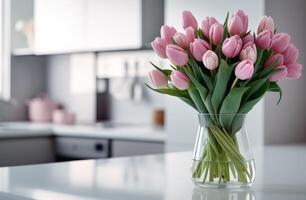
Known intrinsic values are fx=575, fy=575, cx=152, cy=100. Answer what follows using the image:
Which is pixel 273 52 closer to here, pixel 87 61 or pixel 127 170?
pixel 127 170

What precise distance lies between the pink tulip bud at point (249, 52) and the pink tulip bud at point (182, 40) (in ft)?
0.41

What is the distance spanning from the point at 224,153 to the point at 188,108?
1697mm

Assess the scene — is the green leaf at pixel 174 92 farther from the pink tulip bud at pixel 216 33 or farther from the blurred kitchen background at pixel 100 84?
the blurred kitchen background at pixel 100 84

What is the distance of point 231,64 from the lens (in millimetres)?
1215

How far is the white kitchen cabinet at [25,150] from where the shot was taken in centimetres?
346

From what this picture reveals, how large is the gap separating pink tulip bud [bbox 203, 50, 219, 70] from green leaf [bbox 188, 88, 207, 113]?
0.32 ft

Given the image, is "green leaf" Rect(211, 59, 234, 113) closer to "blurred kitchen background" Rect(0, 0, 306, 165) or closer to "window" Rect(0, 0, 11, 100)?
"blurred kitchen background" Rect(0, 0, 306, 165)

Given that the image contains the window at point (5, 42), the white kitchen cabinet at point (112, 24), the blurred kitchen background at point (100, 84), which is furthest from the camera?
the window at point (5, 42)

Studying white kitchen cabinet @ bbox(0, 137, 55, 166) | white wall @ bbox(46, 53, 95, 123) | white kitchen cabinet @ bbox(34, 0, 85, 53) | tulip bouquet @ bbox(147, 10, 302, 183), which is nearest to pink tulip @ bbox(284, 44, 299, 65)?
tulip bouquet @ bbox(147, 10, 302, 183)

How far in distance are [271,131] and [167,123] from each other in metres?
0.64

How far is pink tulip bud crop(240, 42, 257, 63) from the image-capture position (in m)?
1.18

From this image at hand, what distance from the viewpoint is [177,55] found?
47.5 inches

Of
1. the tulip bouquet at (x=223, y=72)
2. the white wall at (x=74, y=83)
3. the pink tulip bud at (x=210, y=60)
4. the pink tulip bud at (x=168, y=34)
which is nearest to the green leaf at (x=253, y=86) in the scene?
the tulip bouquet at (x=223, y=72)

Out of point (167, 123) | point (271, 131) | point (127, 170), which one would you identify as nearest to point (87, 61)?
point (167, 123)
